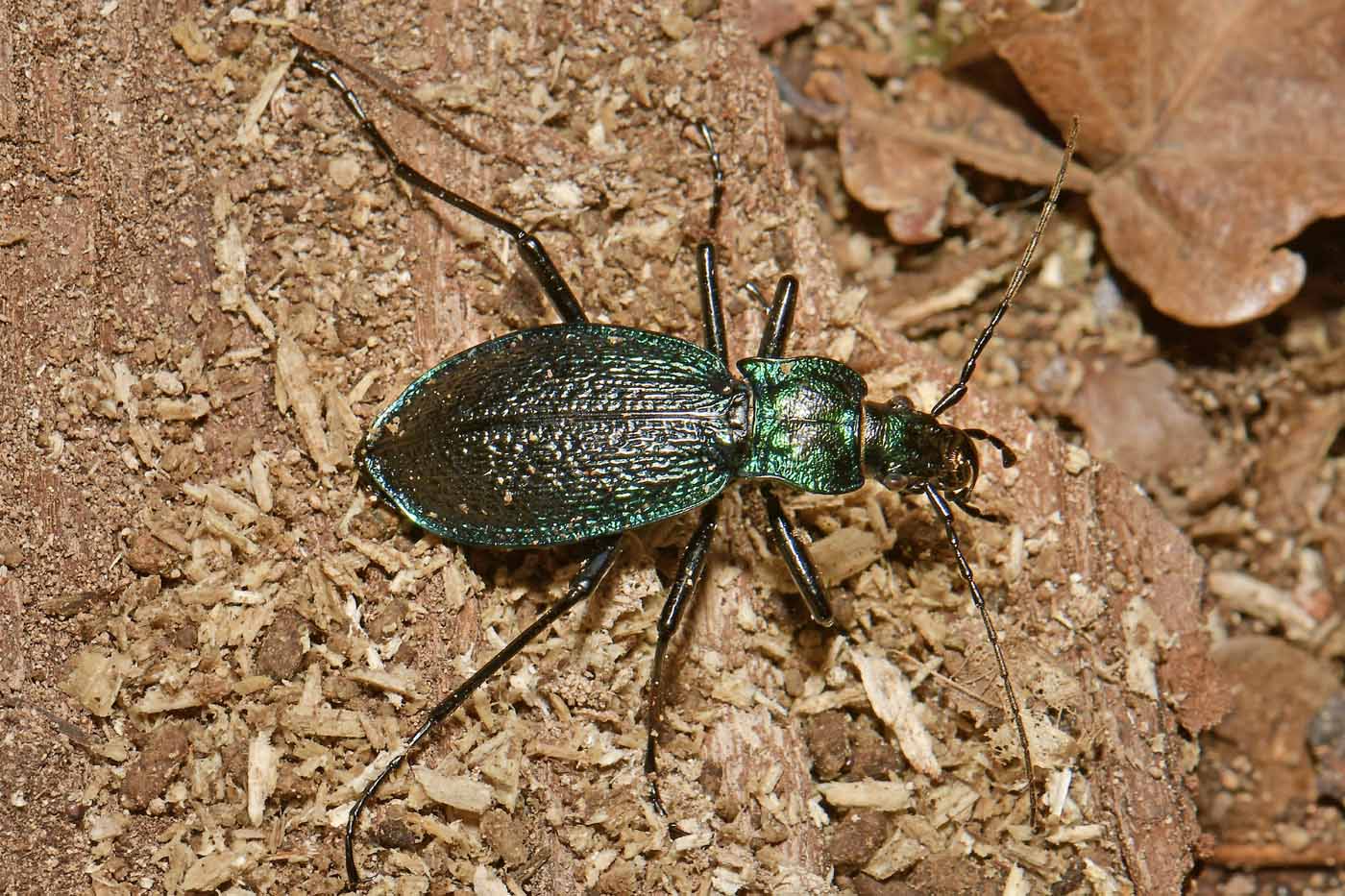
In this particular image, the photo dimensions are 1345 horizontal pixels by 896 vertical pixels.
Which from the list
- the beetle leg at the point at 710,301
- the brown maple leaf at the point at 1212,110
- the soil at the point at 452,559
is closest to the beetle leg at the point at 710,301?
the beetle leg at the point at 710,301

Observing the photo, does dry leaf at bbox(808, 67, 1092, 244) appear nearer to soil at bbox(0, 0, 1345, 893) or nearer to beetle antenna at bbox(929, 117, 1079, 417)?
soil at bbox(0, 0, 1345, 893)

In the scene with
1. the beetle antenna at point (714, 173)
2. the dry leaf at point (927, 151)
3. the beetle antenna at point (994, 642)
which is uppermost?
the beetle antenna at point (714, 173)

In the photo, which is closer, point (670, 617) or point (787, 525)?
point (670, 617)

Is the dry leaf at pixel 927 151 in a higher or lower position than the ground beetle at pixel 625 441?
higher

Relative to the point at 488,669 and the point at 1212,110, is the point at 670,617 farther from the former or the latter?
the point at 1212,110

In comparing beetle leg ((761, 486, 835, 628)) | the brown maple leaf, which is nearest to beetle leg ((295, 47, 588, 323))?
beetle leg ((761, 486, 835, 628))

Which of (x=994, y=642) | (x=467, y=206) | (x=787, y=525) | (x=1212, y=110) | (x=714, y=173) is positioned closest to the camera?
(x=994, y=642)

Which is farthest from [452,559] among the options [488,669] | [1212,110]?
[1212,110]

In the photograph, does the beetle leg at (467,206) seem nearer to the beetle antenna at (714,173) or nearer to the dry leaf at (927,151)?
the beetle antenna at (714,173)
